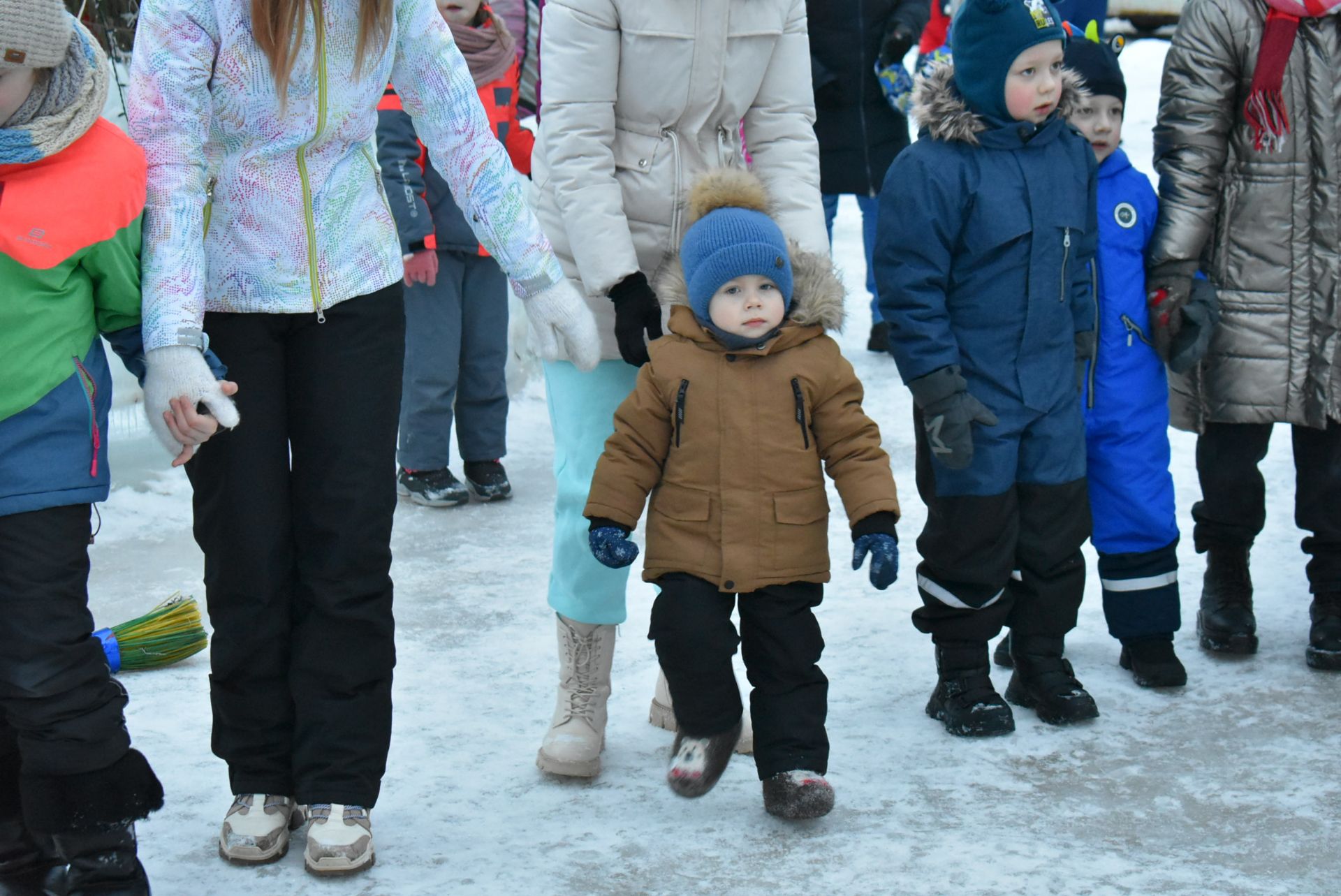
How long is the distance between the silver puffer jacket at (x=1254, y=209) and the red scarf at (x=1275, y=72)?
0.02 meters

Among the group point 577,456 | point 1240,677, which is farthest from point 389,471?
point 1240,677

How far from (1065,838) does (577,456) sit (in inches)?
47.6

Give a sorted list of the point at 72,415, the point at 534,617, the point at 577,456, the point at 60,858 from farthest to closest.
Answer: the point at 534,617, the point at 577,456, the point at 60,858, the point at 72,415

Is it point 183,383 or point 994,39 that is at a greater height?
point 994,39

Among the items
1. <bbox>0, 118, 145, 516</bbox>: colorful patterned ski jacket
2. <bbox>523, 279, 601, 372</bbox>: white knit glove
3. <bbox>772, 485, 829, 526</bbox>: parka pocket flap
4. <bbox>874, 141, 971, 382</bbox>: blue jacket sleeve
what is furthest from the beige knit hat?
<bbox>874, 141, 971, 382</bbox>: blue jacket sleeve

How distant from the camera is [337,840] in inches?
111

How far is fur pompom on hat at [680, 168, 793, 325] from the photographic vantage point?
300 centimetres

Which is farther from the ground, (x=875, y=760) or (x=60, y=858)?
(x=60, y=858)

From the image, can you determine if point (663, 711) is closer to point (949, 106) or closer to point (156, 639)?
point (156, 639)

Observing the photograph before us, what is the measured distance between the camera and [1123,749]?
3412mm

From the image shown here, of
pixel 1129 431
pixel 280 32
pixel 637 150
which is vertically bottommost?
pixel 1129 431

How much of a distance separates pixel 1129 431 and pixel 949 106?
0.88 metres

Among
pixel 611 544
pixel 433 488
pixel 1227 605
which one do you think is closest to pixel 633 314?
pixel 611 544

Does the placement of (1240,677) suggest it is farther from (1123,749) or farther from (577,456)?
(577,456)
